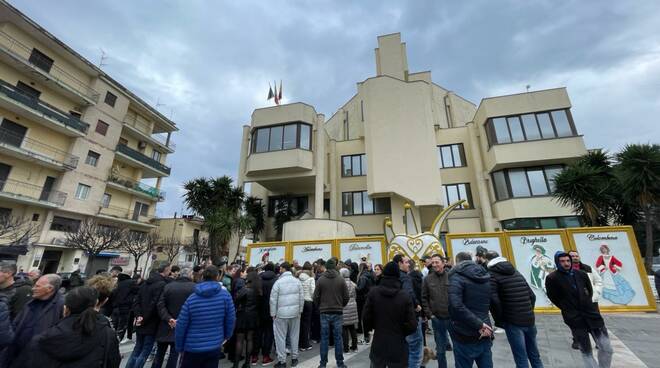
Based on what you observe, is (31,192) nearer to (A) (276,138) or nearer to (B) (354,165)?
(A) (276,138)

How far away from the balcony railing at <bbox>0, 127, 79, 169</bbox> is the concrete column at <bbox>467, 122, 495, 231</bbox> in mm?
32176

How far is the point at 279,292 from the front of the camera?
525 cm

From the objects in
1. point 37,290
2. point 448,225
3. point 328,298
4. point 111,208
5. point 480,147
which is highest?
point 480,147

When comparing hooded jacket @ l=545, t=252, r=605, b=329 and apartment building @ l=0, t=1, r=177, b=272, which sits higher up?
apartment building @ l=0, t=1, r=177, b=272

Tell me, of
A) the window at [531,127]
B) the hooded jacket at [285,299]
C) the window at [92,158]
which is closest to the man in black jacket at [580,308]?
the hooded jacket at [285,299]

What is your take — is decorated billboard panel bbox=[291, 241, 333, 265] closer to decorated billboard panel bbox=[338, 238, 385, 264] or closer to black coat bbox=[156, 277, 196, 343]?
decorated billboard panel bbox=[338, 238, 385, 264]

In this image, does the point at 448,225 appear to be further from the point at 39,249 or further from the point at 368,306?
the point at 39,249

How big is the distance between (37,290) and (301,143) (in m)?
17.3

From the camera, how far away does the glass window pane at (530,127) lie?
58.3 feet

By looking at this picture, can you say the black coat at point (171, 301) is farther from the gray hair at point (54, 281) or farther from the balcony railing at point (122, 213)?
the balcony railing at point (122, 213)

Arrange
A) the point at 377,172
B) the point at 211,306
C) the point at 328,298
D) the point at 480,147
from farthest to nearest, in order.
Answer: the point at 480,147, the point at 377,172, the point at 328,298, the point at 211,306

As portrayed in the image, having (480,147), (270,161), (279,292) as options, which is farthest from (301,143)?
(279,292)

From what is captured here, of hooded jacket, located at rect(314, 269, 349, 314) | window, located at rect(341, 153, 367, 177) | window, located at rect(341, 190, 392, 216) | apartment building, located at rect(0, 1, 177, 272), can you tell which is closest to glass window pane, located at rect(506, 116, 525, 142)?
window, located at rect(341, 190, 392, 216)

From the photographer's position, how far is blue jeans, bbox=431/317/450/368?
4.30m
